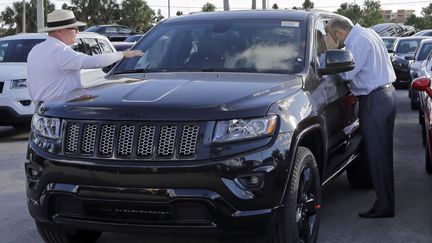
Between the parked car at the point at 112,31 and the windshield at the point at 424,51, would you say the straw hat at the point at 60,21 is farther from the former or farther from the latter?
the parked car at the point at 112,31

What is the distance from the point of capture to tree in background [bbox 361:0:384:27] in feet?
195

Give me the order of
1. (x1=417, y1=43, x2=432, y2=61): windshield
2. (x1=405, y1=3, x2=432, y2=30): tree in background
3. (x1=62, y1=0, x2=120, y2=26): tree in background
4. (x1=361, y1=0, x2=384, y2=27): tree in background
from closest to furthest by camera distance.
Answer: (x1=417, y1=43, x2=432, y2=61): windshield < (x1=405, y1=3, x2=432, y2=30): tree in background < (x1=361, y1=0, x2=384, y2=27): tree in background < (x1=62, y1=0, x2=120, y2=26): tree in background

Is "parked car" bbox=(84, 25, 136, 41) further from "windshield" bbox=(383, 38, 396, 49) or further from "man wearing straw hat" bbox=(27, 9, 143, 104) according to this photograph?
"man wearing straw hat" bbox=(27, 9, 143, 104)

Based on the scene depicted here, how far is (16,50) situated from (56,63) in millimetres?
6064

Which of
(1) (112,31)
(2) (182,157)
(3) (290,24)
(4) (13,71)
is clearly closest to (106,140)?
(2) (182,157)

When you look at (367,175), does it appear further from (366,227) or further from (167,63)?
(167,63)

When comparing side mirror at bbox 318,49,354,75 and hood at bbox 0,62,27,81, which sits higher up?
side mirror at bbox 318,49,354,75

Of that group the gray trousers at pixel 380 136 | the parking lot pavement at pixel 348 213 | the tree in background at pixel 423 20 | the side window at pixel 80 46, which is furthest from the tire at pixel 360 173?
the tree in background at pixel 423 20

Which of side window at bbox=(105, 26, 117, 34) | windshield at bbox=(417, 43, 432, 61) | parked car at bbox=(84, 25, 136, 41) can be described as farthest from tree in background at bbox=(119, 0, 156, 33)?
windshield at bbox=(417, 43, 432, 61)

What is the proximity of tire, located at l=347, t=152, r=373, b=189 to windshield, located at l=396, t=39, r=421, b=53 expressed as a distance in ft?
41.5

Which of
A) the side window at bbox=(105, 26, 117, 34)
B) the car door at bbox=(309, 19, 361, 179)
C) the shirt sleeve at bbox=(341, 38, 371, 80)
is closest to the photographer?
the car door at bbox=(309, 19, 361, 179)

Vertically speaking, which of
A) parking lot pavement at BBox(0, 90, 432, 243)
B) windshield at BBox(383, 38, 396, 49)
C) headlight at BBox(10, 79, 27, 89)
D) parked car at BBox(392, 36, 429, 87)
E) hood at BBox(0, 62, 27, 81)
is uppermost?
hood at BBox(0, 62, 27, 81)

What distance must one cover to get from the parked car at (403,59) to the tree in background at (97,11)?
4944cm

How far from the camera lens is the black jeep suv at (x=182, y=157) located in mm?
3699
